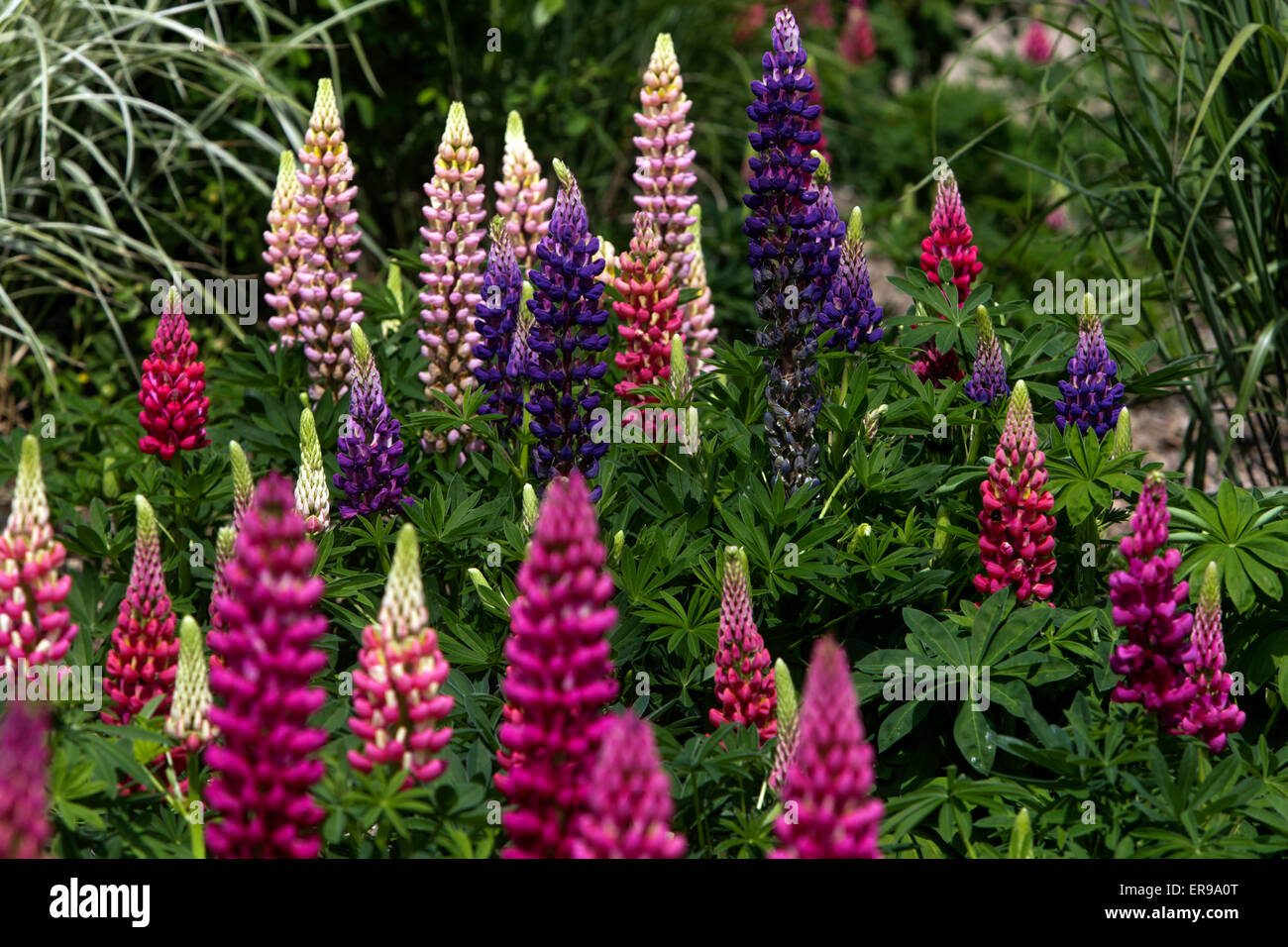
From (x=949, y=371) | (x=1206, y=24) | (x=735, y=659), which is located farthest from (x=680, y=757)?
(x=1206, y=24)

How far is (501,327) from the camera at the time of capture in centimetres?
378

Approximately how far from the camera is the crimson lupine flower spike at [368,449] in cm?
355

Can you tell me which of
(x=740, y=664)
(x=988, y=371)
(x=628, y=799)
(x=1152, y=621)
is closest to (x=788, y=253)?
(x=988, y=371)

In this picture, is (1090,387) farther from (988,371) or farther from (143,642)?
(143,642)

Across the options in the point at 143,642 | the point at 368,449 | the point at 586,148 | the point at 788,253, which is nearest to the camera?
the point at 143,642

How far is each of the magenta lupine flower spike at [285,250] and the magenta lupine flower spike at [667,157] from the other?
1.04 metres

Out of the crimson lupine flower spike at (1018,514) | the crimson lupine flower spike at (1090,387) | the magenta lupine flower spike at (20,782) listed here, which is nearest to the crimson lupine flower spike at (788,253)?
the crimson lupine flower spike at (1018,514)

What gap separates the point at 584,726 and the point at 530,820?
0.16 m

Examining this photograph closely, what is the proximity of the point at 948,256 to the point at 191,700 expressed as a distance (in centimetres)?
250

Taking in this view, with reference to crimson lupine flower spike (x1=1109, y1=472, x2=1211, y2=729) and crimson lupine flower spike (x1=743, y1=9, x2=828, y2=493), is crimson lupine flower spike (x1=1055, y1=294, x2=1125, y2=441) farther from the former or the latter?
crimson lupine flower spike (x1=1109, y1=472, x2=1211, y2=729)

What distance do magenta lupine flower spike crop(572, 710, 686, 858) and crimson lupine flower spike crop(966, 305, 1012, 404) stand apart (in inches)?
76.9

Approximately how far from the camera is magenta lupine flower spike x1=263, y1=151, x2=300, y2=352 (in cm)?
428

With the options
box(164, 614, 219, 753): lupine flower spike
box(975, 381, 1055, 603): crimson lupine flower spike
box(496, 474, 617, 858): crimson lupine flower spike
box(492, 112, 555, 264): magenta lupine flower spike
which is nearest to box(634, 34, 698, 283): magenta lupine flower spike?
box(492, 112, 555, 264): magenta lupine flower spike

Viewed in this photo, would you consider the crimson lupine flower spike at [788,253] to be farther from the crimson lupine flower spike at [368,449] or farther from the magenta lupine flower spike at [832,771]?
the magenta lupine flower spike at [832,771]
